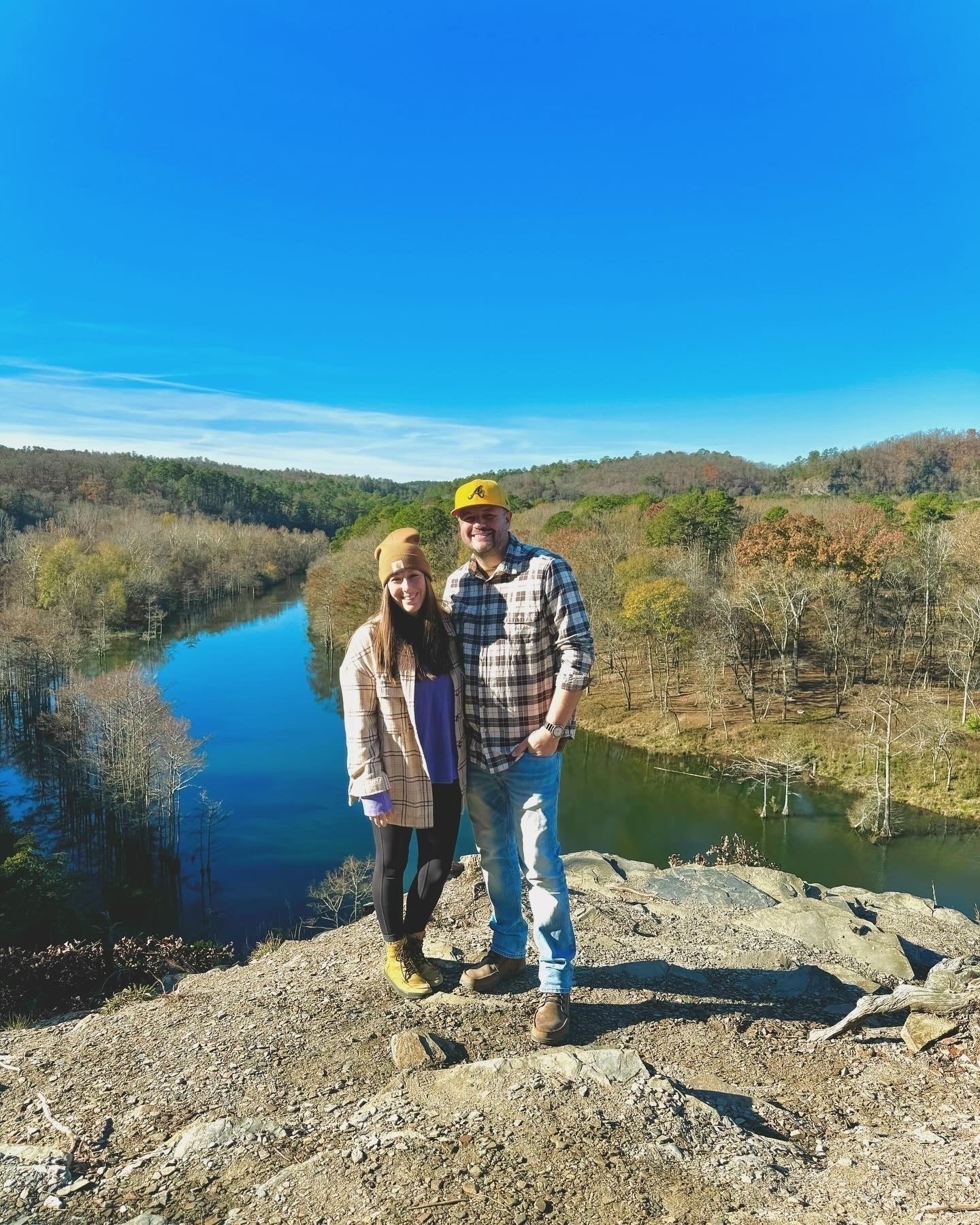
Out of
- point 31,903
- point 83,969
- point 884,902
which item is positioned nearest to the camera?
point 884,902

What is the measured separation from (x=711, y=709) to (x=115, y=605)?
35171 millimetres

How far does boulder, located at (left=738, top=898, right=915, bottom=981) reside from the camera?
521cm

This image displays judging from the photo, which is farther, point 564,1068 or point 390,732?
point 390,732

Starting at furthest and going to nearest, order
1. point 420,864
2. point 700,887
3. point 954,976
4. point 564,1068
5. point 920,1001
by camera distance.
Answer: point 700,887 < point 954,976 < point 420,864 < point 920,1001 < point 564,1068

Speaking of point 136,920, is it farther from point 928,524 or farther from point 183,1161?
point 928,524

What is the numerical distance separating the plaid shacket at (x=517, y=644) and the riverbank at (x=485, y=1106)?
1325 mm

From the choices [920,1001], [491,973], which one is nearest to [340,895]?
[491,973]

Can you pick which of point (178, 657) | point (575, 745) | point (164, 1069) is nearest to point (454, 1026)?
point (164, 1069)

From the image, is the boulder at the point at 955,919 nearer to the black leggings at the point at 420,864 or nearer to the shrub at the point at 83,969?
the black leggings at the point at 420,864

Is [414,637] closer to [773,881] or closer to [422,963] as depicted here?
[422,963]

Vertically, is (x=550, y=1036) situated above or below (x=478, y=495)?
below

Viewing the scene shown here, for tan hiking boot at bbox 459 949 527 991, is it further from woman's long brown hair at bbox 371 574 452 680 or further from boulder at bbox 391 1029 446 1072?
woman's long brown hair at bbox 371 574 452 680

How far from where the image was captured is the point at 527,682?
326 cm

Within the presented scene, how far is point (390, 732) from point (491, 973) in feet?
4.55
